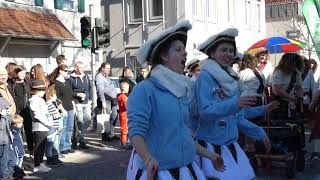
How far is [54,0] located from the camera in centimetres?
1894

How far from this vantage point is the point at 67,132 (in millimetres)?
10398

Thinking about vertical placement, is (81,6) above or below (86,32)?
above

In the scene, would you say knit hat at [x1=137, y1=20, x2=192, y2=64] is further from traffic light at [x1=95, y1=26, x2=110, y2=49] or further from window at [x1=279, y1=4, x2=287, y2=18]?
window at [x1=279, y1=4, x2=287, y2=18]

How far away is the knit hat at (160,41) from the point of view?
374cm

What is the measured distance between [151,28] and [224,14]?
498 centimetres

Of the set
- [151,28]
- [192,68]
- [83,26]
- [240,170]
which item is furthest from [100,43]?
[151,28]

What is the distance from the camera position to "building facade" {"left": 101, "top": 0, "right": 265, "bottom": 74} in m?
25.3

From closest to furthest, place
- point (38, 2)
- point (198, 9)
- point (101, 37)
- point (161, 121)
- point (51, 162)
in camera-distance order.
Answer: point (161, 121)
point (51, 162)
point (101, 37)
point (38, 2)
point (198, 9)

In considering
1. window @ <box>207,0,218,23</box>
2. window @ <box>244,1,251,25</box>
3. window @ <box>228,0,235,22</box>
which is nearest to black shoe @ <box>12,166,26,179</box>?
window @ <box>207,0,218,23</box>

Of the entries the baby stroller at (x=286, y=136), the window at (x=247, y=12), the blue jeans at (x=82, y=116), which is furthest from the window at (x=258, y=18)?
the baby stroller at (x=286, y=136)

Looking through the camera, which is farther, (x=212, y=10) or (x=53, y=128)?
(x=212, y=10)

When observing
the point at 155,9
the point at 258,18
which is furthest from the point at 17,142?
the point at 258,18

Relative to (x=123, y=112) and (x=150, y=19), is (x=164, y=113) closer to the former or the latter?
(x=123, y=112)

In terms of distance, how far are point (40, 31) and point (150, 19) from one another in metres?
9.56
